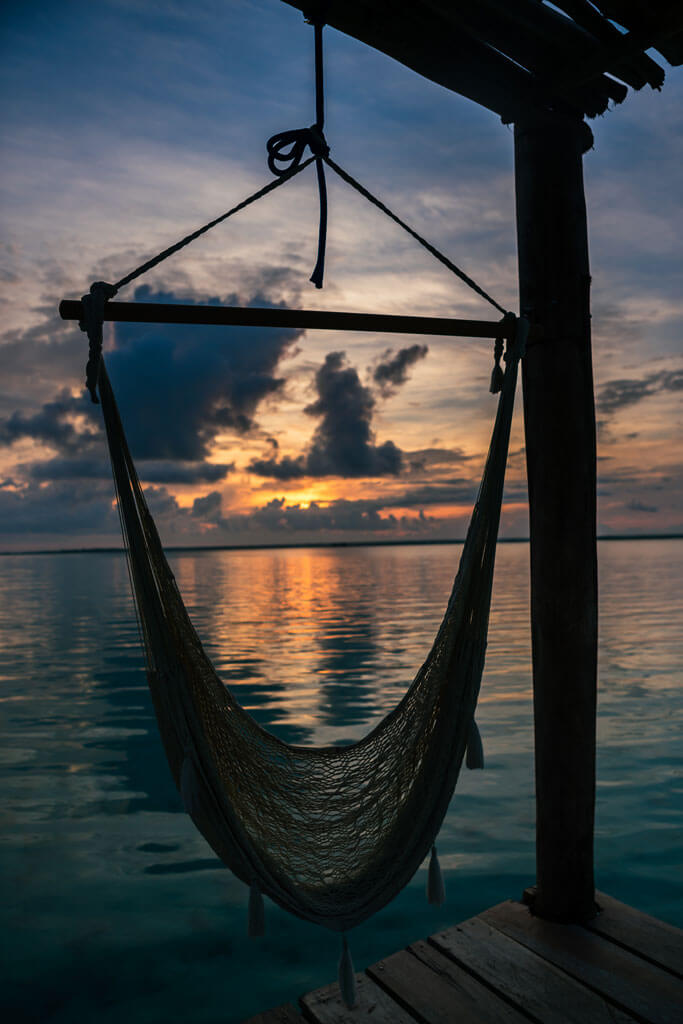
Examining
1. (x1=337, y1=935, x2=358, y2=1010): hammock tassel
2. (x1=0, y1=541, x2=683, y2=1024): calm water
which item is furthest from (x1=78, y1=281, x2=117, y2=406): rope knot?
(x1=0, y1=541, x2=683, y2=1024): calm water

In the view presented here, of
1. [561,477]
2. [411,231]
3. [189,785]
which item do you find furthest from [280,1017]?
[411,231]

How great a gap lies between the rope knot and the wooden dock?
191 cm

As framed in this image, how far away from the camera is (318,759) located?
8.12 feet

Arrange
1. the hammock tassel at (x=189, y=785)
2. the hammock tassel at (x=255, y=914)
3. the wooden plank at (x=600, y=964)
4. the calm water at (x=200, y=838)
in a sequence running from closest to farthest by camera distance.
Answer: the hammock tassel at (x=189, y=785), the hammock tassel at (x=255, y=914), the wooden plank at (x=600, y=964), the calm water at (x=200, y=838)

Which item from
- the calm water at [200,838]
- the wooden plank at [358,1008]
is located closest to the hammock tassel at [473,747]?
the wooden plank at [358,1008]

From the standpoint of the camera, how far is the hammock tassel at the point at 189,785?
6.03ft

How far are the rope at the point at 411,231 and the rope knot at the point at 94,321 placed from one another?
0.76 metres

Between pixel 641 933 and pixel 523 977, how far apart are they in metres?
0.50

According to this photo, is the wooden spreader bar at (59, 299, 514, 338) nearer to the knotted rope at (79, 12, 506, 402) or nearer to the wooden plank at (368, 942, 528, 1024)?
the knotted rope at (79, 12, 506, 402)

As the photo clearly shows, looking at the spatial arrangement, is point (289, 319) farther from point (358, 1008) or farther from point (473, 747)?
point (358, 1008)

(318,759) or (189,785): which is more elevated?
(189,785)

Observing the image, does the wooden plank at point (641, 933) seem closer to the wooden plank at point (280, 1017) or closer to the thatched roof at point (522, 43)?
the wooden plank at point (280, 1017)

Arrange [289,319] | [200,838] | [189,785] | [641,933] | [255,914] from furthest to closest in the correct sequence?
[200,838] < [641,933] < [289,319] < [255,914] < [189,785]

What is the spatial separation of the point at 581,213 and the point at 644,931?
96.6 inches
